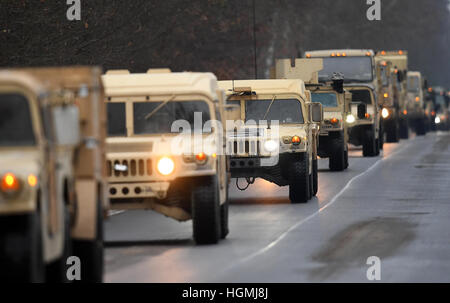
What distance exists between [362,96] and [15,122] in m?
32.7

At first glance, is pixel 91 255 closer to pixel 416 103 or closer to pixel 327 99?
pixel 327 99

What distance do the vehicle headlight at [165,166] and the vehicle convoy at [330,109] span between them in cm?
1584

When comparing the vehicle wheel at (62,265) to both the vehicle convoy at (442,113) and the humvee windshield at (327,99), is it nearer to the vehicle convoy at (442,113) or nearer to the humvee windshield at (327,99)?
the humvee windshield at (327,99)

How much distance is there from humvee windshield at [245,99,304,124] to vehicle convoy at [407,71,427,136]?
41.5m

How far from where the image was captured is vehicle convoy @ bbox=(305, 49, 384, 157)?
43.3 meters

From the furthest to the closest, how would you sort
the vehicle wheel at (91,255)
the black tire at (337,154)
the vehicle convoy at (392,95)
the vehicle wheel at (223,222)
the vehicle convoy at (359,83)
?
the vehicle convoy at (392,95), the vehicle convoy at (359,83), the black tire at (337,154), the vehicle wheel at (223,222), the vehicle wheel at (91,255)

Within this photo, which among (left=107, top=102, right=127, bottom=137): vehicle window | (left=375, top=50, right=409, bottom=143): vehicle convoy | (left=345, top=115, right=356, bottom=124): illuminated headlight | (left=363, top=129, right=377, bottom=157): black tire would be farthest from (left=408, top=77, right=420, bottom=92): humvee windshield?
(left=107, top=102, right=127, bottom=137): vehicle window

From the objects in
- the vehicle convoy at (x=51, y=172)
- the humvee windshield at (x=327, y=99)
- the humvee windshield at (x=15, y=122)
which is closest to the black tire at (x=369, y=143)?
the humvee windshield at (x=327, y=99)

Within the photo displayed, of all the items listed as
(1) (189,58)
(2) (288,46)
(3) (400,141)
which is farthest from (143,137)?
(2) (288,46)

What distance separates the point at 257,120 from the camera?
2561cm

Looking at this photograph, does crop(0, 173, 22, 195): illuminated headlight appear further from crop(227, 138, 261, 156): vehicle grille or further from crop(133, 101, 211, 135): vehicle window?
crop(227, 138, 261, 156): vehicle grille

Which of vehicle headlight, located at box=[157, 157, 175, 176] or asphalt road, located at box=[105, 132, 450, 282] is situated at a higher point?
vehicle headlight, located at box=[157, 157, 175, 176]

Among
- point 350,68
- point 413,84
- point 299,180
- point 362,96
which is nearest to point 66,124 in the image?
point 299,180

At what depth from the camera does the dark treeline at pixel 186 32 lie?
3309cm
